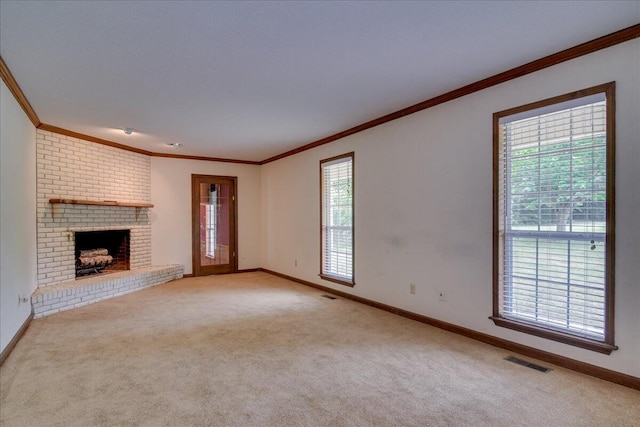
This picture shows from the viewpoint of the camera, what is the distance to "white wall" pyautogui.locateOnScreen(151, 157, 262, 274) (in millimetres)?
6613

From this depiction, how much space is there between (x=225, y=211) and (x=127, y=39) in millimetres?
5144

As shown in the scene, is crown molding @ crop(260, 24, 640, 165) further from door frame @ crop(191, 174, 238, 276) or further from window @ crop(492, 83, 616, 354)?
door frame @ crop(191, 174, 238, 276)

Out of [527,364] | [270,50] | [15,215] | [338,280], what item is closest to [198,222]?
[338,280]

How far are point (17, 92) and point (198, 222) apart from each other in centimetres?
391

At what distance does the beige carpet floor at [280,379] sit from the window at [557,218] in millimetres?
440

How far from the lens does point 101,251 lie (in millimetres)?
5828

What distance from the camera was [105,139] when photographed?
18.2ft

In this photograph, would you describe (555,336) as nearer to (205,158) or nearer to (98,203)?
(98,203)

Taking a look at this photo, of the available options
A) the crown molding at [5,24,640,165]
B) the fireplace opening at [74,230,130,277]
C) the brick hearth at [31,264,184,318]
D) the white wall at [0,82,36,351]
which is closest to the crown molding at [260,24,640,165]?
the crown molding at [5,24,640,165]

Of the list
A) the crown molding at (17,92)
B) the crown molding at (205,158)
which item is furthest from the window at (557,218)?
the crown molding at (205,158)

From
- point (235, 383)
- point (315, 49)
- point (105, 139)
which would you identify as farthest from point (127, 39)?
point (105, 139)

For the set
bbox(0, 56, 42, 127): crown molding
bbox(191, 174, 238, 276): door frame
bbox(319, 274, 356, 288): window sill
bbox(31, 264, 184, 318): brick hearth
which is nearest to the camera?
bbox(0, 56, 42, 127): crown molding

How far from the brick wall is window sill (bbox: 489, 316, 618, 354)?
5575 mm

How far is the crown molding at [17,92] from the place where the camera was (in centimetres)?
290
